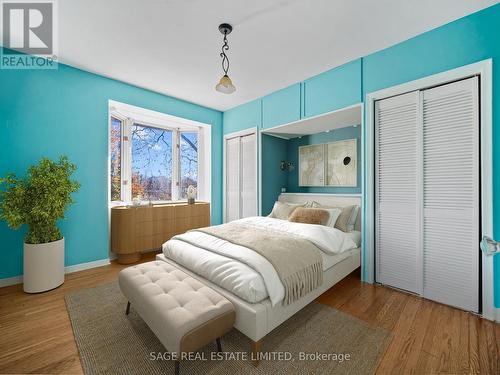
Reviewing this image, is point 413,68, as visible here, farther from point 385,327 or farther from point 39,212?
point 39,212

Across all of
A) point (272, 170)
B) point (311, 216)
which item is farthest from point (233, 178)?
point (311, 216)

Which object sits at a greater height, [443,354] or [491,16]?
[491,16]

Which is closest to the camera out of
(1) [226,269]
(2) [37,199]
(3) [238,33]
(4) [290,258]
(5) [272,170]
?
(1) [226,269]

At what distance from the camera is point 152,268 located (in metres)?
2.08

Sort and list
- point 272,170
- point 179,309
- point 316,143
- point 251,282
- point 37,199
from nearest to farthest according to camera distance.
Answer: point 179,309 → point 251,282 → point 37,199 → point 316,143 → point 272,170

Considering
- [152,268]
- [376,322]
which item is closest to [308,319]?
[376,322]

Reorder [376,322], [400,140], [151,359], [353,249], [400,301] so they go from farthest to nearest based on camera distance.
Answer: [353,249] → [400,140] → [400,301] → [376,322] → [151,359]

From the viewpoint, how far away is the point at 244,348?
66.3 inches

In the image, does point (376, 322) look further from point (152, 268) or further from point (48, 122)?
point (48, 122)

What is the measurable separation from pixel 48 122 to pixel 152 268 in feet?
8.23

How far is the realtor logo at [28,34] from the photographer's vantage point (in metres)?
2.11

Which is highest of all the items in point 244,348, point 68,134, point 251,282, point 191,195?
point 68,134

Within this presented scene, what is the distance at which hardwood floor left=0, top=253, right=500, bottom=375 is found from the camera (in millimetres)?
1517

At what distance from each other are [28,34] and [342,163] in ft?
14.3
